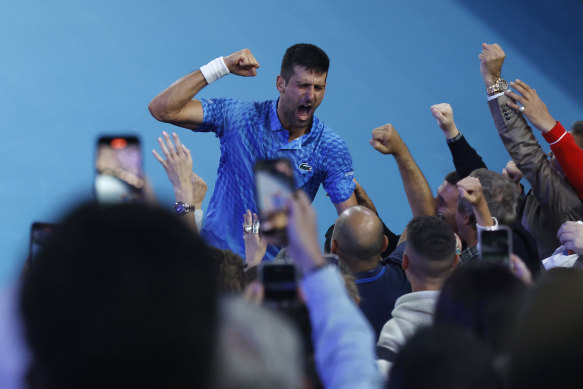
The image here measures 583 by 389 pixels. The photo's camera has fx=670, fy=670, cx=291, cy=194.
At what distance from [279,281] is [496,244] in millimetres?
534

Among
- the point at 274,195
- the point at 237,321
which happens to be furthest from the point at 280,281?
the point at 237,321

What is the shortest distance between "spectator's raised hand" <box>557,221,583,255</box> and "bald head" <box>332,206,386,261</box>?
1.85 feet

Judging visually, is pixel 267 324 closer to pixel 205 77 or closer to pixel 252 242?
pixel 252 242

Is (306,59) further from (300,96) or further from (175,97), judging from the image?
(175,97)

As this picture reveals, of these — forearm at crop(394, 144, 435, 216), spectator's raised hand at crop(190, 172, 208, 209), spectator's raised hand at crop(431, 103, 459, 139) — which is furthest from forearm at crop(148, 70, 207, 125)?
spectator's raised hand at crop(431, 103, 459, 139)

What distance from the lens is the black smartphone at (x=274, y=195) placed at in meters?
1.02

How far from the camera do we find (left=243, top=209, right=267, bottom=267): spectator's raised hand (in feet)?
7.28

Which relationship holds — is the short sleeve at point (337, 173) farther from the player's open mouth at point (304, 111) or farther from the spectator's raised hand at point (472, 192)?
the spectator's raised hand at point (472, 192)

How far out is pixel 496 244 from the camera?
1.33 metres

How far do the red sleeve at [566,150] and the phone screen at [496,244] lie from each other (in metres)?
1.12

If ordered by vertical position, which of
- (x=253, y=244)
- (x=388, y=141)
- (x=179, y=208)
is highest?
(x=388, y=141)

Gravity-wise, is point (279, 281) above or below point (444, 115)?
below

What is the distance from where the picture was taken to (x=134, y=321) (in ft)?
1.74

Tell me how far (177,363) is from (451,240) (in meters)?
1.29
